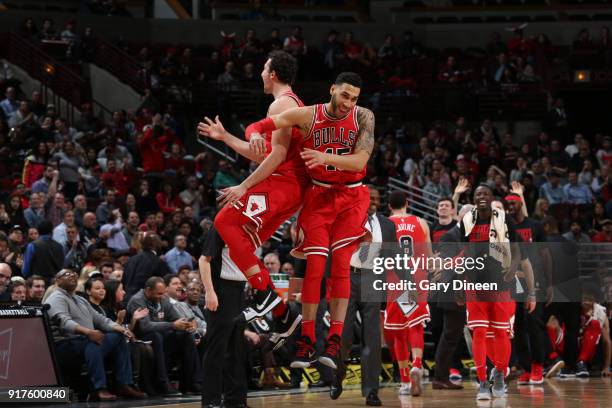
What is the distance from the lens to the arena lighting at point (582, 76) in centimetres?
2611

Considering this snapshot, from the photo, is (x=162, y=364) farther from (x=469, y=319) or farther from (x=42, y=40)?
(x=42, y=40)

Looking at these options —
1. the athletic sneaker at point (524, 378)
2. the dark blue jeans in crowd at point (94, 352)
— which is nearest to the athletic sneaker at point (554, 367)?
the athletic sneaker at point (524, 378)

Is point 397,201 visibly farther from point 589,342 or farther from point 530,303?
point 589,342

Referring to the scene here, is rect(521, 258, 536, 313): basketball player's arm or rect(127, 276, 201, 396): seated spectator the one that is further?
rect(127, 276, 201, 396): seated spectator

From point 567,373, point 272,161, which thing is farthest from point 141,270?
point 567,373

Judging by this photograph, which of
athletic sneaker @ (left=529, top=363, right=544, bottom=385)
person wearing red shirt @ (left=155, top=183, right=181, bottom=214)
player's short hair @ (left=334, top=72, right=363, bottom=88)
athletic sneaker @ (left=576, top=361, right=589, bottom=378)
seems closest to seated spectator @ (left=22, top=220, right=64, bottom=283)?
person wearing red shirt @ (left=155, top=183, right=181, bottom=214)

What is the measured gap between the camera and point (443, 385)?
1287 centimetres

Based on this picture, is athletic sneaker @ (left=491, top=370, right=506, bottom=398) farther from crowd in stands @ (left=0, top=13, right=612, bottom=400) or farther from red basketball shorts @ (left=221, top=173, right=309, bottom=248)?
red basketball shorts @ (left=221, top=173, right=309, bottom=248)

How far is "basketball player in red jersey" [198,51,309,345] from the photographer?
8.45m

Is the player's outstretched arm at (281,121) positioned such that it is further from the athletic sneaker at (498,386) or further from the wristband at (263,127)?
the athletic sneaker at (498,386)

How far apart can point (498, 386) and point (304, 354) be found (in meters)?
3.89

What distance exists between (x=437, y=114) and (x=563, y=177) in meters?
4.34

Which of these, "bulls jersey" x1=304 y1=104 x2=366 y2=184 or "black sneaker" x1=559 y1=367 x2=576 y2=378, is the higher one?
"bulls jersey" x1=304 y1=104 x2=366 y2=184

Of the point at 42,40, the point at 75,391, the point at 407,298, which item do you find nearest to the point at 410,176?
the point at 42,40
